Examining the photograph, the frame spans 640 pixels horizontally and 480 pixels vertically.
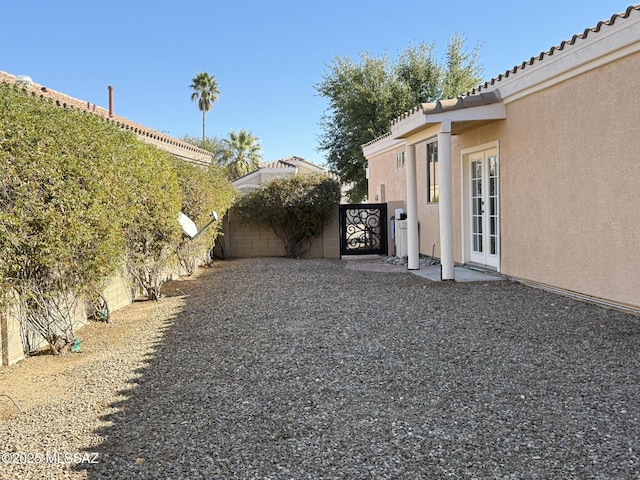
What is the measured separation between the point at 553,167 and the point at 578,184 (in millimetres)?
718

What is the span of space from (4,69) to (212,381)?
8.08m

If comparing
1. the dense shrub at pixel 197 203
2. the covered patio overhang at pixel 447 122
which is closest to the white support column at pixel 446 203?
the covered patio overhang at pixel 447 122

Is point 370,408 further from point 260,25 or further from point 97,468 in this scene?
point 260,25

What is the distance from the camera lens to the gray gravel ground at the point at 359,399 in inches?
→ 133

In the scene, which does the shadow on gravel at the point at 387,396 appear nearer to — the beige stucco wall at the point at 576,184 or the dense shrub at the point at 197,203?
the beige stucco wall at the point at 576,184

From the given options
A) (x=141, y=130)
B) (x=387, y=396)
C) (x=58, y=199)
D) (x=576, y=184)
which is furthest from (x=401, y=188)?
(x=387, y=396)

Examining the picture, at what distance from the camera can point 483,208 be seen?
1144cm

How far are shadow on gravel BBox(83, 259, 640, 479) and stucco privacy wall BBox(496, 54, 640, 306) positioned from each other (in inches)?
28.6

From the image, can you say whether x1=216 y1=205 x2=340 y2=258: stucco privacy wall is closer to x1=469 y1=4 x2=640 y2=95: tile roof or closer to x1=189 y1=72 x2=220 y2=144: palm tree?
x1=469 y1=4 x2=640 y2=95: tile roof

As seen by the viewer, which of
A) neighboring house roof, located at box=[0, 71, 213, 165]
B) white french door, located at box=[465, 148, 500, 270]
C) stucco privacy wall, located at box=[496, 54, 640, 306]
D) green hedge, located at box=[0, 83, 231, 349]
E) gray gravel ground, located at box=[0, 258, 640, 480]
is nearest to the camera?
gray gravel ground, located at box=[0, 258, 640, 480]

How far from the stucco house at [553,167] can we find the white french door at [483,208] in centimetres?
2

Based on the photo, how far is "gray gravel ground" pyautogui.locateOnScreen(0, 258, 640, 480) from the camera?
3389 millimetres

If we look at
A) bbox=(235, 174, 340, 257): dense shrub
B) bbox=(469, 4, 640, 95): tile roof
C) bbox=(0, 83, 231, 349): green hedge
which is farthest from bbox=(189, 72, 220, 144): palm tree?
bbox=(0, 83, 231, 349): green hedge

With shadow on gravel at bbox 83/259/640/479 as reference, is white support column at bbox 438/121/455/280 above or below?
above
